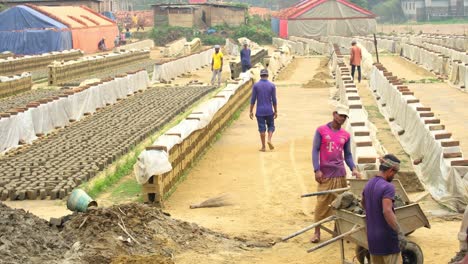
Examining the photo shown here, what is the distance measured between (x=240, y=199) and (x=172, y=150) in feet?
5.43

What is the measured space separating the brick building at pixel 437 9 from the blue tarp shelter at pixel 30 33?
181ft

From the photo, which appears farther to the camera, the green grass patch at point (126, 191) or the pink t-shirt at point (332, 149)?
the green grass patch at point (126, 191)

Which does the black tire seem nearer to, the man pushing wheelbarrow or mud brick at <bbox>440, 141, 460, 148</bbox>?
the man pushing wheelbarrow

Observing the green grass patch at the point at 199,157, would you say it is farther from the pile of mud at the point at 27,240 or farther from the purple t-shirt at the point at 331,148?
the pile of mud at the point at 27,240

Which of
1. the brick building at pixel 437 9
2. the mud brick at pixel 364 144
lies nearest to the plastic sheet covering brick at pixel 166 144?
the mud brick at pixel 364 144

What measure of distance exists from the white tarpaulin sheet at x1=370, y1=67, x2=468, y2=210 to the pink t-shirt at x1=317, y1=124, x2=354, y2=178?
2418mm

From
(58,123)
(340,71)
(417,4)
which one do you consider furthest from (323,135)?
(417,4)

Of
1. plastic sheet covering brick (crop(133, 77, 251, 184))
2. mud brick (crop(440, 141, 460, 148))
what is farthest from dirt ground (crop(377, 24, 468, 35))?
mud brick (crop(440, 141, 460, 148))

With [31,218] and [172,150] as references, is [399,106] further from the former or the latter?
[31,218]

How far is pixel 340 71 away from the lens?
1227 inches

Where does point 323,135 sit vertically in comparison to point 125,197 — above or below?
above

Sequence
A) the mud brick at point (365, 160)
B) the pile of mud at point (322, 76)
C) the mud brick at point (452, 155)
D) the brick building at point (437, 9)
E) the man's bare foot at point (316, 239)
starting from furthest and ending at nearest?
1. the brick building at point (437, 9)
2. the pile of mud at point (322, 76)
3. the mud brick at point (452, 155)
4. the mud brick at point (365, 160)
5. the man's bare foot at point (316, 239)

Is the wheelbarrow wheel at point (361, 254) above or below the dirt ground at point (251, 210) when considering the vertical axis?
above

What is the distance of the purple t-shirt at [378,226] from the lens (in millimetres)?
8727
